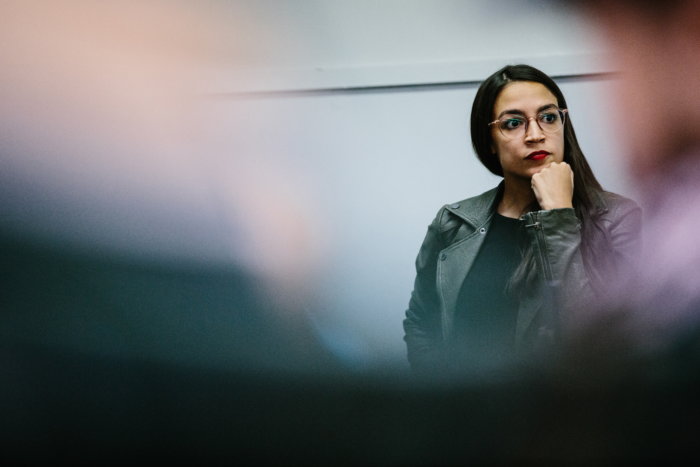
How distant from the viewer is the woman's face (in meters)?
0.86

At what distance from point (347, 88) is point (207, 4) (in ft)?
0.90

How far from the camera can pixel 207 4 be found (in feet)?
3.32

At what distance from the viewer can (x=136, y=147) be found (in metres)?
1.00

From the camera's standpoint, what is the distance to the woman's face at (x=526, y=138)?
86 centimetres

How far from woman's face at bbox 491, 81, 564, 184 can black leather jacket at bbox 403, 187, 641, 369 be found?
66mm

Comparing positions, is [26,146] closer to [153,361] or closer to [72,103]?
[72,103]

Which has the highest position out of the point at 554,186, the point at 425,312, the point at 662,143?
the point at 662,143

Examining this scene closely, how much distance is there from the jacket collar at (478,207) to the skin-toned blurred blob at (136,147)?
9.5 inches

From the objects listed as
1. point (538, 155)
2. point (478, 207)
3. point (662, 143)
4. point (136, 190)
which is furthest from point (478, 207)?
point (136, 190)

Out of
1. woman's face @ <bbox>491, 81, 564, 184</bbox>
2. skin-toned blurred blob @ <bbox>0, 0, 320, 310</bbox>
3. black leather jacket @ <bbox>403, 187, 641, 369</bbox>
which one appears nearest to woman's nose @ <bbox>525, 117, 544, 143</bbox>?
woman's face @ <bbox>491, 81, 564, 184</bbox>

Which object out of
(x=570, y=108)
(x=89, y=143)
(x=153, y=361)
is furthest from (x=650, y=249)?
(x=89, y=143)

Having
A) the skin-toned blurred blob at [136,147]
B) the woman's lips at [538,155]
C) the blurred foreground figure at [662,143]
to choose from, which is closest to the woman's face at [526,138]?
the woman's lips at [538,155]

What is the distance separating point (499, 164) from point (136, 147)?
58cm

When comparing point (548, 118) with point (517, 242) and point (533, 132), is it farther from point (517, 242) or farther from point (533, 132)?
point (517, 242)
